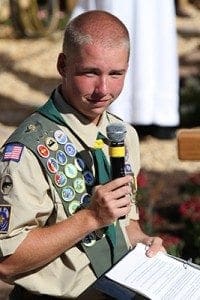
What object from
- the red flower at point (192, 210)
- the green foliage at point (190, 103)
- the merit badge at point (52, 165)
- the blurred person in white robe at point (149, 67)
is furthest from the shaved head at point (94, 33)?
the green foliage at point (190, 103)

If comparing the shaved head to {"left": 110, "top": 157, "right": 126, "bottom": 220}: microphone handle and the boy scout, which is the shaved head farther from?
{"left": 110, "top": 157, "right": 126, "bottom": 220}: microphone handle

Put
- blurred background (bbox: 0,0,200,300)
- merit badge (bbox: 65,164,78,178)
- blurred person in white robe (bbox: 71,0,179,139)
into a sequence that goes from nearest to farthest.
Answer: merit badge (bbox: 65,164,78,178), blurred background (bbox: 0,0,200,300), blurred person in white robe (bbox: 71,0,179,139)

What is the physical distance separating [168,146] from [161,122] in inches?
6.6

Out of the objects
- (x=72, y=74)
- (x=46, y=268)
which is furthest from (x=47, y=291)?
(x=72, y=74)

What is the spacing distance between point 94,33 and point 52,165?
341mm

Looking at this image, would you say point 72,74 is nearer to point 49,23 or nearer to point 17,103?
point 17,103

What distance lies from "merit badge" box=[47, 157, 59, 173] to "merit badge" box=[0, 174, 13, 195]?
11 cm

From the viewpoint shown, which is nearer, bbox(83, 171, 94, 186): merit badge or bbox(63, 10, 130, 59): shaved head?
bbox(63, 10, 130, 59): shaved head

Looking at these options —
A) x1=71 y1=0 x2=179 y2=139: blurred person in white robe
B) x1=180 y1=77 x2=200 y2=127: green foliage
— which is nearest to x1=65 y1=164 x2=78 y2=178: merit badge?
x1=71 y1=0 x2=179 y2=139: blurred person in white robe

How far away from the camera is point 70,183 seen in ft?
7.28

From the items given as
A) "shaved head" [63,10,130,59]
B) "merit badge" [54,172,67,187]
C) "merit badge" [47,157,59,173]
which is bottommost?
"merit badge" [54,172,67,187]

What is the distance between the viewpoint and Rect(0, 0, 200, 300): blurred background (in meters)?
4.36

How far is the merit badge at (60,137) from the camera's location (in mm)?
2223

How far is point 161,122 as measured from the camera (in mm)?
5867
